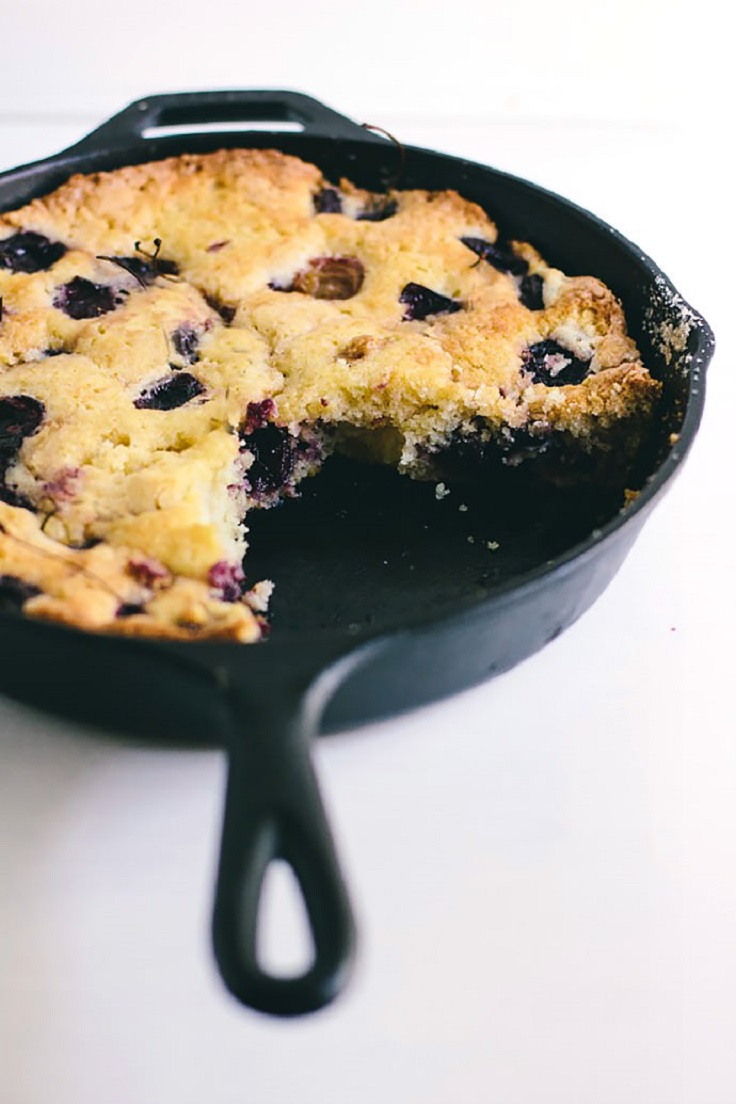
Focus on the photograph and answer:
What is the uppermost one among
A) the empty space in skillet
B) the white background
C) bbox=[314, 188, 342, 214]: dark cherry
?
bbox=[314, 188, 342, 214]: dark cherry

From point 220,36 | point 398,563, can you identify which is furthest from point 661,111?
point 398,563

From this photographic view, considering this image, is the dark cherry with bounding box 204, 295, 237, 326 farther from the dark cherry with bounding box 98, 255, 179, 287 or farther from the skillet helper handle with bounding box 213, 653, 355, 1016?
the skillet helper handle with bounding box 213, 653, 355, 1016

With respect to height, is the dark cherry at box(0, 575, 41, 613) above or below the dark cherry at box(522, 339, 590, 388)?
below

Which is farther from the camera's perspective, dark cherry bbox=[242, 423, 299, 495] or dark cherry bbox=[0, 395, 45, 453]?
dark cherry bbox=[242, 423, 299, 495]

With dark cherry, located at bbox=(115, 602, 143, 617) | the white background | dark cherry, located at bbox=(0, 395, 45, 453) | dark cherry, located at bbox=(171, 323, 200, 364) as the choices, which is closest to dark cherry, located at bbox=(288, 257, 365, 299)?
dark cherry, located at bbox=(171, 323, 200, 364)

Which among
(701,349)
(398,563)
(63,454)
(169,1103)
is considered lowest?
(169,1103)

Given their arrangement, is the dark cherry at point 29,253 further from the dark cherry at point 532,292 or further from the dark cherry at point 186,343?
the dark cherry at point 532,292

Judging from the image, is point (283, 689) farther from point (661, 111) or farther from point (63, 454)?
point (661, 111)
